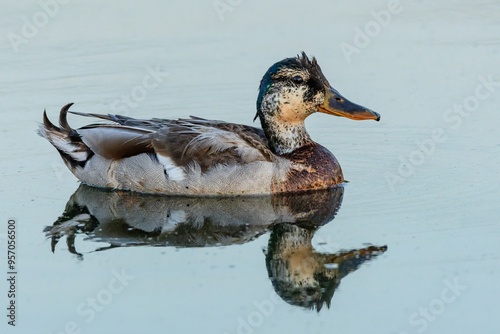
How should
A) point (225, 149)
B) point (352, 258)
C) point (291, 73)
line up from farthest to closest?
point (291, 73) < point (225, 149) < point (352, 258)

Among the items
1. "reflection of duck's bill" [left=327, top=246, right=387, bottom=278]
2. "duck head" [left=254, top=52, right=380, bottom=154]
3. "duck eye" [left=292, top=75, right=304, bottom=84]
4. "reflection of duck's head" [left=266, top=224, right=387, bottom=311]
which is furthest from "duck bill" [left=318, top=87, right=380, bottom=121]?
"reflection of duck's bill" [left=327, top=246, right=387, bottom=278]

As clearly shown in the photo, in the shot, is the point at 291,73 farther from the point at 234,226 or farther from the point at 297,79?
the point at 234,226

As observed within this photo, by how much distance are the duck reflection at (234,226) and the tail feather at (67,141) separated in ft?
1.12

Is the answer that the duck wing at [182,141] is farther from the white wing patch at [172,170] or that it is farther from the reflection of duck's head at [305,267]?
the reflection of duck's head at [305,267]

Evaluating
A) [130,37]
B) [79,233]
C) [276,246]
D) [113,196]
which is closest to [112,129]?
[113,196]

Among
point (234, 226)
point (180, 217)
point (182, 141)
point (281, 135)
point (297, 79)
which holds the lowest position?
point (180, 217)

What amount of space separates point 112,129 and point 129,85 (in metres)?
2.80

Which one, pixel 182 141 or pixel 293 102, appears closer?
pixel 182 141

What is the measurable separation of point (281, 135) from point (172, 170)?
47.9 inches

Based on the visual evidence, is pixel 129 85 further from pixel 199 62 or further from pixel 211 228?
pixel 211 228

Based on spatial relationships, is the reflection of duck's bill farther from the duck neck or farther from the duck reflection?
the duck neck

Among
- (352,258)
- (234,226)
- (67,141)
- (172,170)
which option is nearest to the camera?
(352,258)

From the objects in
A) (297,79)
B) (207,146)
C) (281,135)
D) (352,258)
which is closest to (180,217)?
(207,146)

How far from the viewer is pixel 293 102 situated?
12.6 metres
